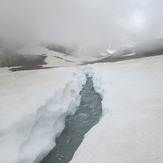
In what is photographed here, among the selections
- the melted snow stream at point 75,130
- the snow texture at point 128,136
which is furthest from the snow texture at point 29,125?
the snow texture at point 128,136

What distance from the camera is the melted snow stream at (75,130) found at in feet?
36.7

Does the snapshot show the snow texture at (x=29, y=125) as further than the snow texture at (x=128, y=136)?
Yes

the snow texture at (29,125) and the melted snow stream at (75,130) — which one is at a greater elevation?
the snow texture at (29,125)

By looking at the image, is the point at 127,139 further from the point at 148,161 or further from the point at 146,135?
the point at 148,161

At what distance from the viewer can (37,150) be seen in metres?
10.1

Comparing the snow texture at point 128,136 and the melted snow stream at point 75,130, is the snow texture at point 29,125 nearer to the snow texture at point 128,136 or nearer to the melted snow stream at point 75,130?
the melted snow stream at point 75,130

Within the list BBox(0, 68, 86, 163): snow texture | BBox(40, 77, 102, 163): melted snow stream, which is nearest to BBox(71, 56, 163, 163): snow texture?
BBox(40, 77, 102, 163): melted snow stream

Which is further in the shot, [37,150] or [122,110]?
[122,110]

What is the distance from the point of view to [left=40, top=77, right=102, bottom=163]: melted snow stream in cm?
1118

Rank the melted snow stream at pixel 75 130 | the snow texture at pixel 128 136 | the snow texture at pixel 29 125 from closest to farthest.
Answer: the snow texture at pixel 128 136 < the snow texture at pixel 29 125 < the melted snow stream at pixel 75 130

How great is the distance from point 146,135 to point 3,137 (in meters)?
6.86

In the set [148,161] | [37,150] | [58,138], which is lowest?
[58,138]

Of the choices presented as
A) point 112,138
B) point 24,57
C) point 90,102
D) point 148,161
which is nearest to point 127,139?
point 112,138

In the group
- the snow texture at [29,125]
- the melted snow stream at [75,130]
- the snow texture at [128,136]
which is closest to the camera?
the snow texture at [128,136]
